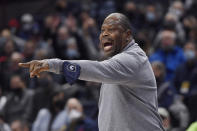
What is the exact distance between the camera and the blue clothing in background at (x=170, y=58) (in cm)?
906

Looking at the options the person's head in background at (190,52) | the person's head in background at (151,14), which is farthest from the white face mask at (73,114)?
the person's head in background at (151,14)

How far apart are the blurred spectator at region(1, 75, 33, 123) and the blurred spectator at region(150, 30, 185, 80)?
2284mm

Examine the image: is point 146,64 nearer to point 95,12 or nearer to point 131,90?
point 131,90

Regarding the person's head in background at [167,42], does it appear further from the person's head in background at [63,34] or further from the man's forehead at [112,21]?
the man's forehead at [112,21]

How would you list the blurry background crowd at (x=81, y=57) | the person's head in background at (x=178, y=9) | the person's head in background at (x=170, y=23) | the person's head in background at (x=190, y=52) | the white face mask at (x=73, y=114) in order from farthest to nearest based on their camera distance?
the person's head in background at (x=178, y=9)
the person's head in background at (x=170, y=23)
the person's head in background at (x=190, y=52)
the blurry background crowd at (x=81, y=57)
the white face mask at (x=73, y=114)

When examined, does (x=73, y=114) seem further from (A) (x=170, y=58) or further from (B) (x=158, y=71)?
(A) (x=170, y=58)

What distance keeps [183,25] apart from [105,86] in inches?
288

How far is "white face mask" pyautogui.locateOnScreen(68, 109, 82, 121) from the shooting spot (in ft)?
23.0

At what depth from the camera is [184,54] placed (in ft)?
30.3

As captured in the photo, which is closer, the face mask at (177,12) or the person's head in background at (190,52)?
the person's head in background at (190,52)

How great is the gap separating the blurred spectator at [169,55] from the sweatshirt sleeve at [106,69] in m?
5.72

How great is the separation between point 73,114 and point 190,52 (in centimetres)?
284

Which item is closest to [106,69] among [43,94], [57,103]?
[57,103]

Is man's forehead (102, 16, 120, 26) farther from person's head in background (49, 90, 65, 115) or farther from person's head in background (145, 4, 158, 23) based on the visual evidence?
person's head in background (145, 4, 158, 23)
